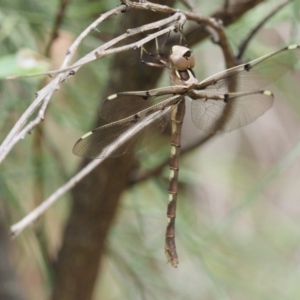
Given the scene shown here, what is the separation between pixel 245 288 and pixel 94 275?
1.46ft

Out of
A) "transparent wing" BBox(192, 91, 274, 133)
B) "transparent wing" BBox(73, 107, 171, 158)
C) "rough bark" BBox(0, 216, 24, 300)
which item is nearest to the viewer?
"transparent wing" BBox(73, 107, 171, 158)

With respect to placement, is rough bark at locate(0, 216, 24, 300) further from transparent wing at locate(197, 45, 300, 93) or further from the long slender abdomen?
transparent wing at locate(197, 45, 300, 93)

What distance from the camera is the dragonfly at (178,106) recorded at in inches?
21.0

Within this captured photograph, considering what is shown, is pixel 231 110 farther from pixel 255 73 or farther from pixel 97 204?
pixel 97 204

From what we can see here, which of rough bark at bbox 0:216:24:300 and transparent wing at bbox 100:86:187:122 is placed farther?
rough bark at bbox 0:216:24:300

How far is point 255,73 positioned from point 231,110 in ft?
0.19

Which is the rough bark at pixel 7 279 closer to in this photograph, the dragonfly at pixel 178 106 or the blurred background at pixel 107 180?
the blurred background at pixel 107 180

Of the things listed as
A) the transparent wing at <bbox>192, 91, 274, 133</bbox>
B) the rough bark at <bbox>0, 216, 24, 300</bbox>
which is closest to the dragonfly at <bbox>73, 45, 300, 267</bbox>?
the transparent wing at <bbox>192, 91, 274, 133</bbox>

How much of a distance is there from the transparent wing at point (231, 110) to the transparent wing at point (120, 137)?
0.20 feet

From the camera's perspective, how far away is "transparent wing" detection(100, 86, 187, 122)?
1.77 feet

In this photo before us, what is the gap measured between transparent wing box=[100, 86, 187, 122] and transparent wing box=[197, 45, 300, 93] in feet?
0.12

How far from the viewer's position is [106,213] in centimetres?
75

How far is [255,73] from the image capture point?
0.60 metres

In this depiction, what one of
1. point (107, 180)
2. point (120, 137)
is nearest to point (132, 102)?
point (120, 137)
